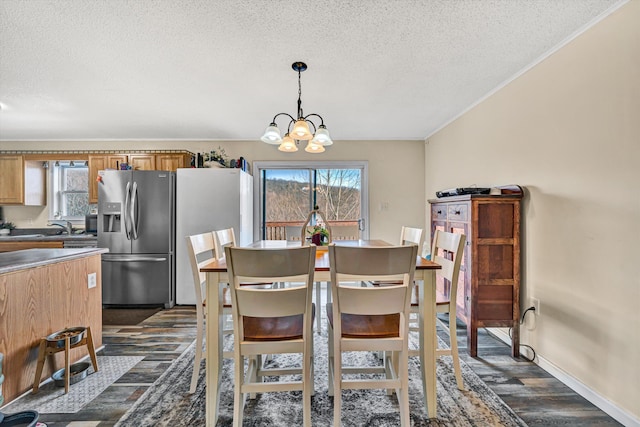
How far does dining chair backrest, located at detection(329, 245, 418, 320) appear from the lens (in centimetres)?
137

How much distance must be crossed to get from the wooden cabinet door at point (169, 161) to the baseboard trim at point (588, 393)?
176 inches

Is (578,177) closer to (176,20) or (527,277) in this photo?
(527,277)

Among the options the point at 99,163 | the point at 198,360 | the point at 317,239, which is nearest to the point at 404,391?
the point at 317,239

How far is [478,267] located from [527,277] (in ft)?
1.33

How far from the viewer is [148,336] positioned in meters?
2.79

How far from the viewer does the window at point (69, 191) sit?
14.5ft

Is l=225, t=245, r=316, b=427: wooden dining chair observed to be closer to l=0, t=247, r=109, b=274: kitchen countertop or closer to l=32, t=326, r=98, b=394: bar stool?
l=32, t=326, r=98, b=394: bar stool

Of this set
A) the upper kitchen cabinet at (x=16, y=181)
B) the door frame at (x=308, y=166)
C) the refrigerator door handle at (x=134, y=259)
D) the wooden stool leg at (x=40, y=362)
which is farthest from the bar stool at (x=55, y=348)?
the upper kitchen cabinet at (x=16, y=181)

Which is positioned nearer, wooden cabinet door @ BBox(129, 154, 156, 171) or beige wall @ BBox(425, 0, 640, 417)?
beige wall @ BBox(425, 0, 640, 417)

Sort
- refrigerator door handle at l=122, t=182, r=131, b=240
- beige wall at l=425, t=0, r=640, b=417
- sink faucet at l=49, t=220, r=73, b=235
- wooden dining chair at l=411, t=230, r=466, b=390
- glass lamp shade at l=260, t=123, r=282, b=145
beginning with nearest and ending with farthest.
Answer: beige wall at l=425, t=0, r=640, b=417, wooden dining chair at l=411, t=230, r=466, b=390, glass lamp shade at l=260, t=123, r=282, b=145, refrigerator door handle at l=122, t=182, r=131, b=240, sink faucet at l=49, t=220, r=73, b=235

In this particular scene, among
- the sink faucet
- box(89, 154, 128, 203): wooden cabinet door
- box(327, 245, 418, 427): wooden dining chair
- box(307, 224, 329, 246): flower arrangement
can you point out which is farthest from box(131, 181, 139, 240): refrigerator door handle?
box(327, 245, 418, 427): wooden dining chair

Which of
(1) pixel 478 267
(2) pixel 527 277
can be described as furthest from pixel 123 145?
(2) pixel 527 277

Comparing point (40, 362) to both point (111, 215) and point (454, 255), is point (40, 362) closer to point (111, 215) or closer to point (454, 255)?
point (111, 215)

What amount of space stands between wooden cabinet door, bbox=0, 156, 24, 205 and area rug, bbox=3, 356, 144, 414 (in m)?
3.52
